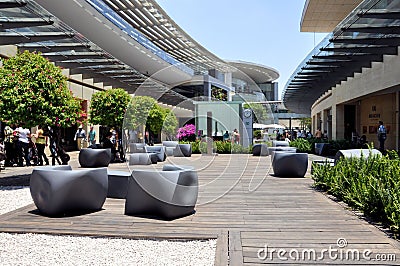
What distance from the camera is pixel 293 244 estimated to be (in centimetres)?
496

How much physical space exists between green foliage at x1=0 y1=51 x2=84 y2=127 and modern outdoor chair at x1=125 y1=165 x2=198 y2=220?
14.8ft

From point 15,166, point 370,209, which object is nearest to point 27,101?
point 15,166

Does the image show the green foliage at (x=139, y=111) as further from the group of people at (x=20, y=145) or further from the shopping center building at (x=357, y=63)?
the shopping center building at (x=357, y=63)

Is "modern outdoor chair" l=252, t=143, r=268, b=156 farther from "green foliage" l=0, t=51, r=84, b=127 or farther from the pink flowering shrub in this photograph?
"green foliage" l=0, t=51, r=84, b=127

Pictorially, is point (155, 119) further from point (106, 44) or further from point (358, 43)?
point (358, 43)

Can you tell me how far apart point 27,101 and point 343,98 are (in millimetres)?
20662

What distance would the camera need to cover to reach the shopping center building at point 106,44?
1510 centimetres

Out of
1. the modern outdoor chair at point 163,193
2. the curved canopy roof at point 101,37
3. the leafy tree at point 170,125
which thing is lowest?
the modern outdoor chair at point 163,193

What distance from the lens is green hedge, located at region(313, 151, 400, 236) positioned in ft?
18.8

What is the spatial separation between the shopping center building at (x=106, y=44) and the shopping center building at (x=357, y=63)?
26.8ft

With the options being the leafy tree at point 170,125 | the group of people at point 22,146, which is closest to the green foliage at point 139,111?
the group of people at point 22,146

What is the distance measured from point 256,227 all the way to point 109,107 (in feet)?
37.4

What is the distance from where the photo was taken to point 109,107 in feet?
52.7

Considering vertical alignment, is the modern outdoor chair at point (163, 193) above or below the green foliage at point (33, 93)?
below
